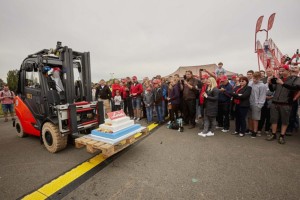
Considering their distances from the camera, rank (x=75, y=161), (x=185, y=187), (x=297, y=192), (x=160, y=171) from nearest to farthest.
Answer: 1. (x=297, y=192)
2. (x=185, y=187)
3. (x=160, y=171)
4. (x=75, y=161)

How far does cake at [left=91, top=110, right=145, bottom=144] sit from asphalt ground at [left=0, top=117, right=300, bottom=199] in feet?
1.95

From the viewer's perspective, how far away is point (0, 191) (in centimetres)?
251

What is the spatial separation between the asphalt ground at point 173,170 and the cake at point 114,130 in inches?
23.4

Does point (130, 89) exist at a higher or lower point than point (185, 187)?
higher

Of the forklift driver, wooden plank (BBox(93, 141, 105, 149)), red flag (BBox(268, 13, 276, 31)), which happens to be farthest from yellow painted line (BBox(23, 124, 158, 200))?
red flag (BBox(268, 13, 276, 31))

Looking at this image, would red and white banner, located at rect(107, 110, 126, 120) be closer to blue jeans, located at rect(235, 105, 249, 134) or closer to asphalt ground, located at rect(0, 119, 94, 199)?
asphalt ground, located at rect(0, 119, 94, 199)

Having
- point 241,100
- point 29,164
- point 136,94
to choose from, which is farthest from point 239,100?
point 29,164

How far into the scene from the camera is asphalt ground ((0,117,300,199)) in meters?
2.39

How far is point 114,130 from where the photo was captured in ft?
10.9

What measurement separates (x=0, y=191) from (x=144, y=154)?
273 cm

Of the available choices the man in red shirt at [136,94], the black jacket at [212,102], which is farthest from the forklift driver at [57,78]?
the black jacket at [212,102]

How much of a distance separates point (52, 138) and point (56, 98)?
1.12 m

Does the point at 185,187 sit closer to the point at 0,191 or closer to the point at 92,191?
the point at 92,191


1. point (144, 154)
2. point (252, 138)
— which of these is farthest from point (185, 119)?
point (144, 154)
